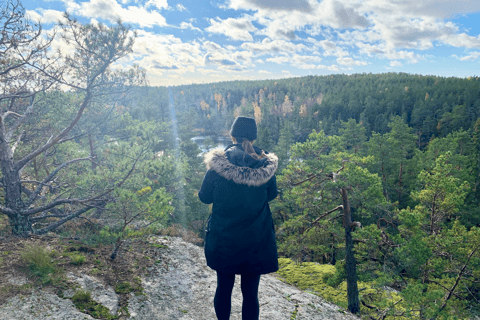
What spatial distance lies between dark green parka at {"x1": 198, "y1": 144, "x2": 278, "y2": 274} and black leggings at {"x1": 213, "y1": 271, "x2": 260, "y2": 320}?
178mm

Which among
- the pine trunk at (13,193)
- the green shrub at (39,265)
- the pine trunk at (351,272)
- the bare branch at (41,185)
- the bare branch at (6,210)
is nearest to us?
the green shrub at (39,265)

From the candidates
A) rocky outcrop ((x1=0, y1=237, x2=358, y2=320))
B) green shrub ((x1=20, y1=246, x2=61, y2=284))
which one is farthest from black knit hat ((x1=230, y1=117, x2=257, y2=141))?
green shrub ((x1=20, y1=246, x2=61, y2=284))

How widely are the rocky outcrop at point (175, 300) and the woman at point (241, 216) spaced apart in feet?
5.64

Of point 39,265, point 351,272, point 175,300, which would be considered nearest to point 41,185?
point 39,265

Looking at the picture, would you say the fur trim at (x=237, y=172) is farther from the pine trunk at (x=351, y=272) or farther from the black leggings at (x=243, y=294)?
the pine trunk at (x=351, y=272)

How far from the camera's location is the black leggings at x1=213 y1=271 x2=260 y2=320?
8.71 ft

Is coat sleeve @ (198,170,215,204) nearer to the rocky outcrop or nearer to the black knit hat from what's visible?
the black knit hat

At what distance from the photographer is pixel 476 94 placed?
59.9m

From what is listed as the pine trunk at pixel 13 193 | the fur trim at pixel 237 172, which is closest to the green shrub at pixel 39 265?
the pine trunk at pixel 13 193

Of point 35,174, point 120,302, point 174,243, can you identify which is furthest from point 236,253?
point 35,174

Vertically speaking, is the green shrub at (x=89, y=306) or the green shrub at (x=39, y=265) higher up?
the green shrub at (x=39, y=265)

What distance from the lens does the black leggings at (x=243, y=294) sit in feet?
8.71

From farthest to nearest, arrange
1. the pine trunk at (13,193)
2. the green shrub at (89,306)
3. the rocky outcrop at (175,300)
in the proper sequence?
the pine trunk at (13,193)
the green shrub at (89,306)
the rocky outcrop at (175,300)

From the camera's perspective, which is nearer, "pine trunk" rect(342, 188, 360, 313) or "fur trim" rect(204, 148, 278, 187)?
"fur trim" rect(204, 148, 278, 187)
